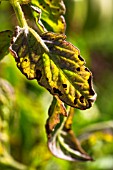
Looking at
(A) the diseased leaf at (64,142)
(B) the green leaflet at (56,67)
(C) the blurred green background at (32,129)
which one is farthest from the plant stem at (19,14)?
(C) the blurred green background at (32,129)

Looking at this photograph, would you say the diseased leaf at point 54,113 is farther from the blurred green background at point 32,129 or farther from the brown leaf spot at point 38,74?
the blurred green background at point 32,129

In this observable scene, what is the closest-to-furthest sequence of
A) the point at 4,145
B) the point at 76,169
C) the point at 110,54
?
the point at 4,145
the point at 76,169
the point at 110,54

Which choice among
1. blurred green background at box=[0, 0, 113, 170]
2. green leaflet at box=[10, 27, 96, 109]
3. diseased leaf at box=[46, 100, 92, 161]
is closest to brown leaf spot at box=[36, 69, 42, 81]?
green leaflet at box=[10, 27, 96, 109]

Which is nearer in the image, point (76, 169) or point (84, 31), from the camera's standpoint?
point (76, 169)

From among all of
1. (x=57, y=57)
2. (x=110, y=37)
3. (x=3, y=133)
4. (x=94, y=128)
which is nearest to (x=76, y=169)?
(x=94, y=128)

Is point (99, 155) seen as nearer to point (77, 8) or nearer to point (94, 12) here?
point (77, 8)

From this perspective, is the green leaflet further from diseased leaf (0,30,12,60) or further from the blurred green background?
the blurred green background
